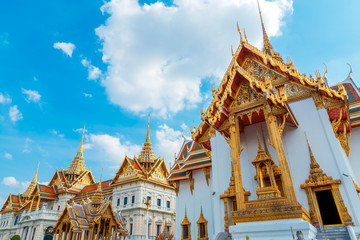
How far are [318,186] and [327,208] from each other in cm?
63

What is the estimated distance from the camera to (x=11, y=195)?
4659 centimetres

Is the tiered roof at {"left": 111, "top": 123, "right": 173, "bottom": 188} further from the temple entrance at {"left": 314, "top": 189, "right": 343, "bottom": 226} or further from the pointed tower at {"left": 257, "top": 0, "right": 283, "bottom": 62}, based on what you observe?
the temple entrance at {"left": 314, "top": 189, "right": 343, "bottom": 226}

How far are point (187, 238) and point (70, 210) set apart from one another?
5.63m

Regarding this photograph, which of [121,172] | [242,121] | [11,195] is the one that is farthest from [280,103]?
[11,195]

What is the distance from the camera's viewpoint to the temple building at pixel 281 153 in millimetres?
6016

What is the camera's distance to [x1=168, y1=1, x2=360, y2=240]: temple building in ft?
19.7

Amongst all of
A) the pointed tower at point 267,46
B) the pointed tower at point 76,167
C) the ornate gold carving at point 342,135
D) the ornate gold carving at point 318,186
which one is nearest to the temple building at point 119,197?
the pointed tower at point 76,167

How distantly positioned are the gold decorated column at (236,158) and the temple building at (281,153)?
0.03 metres

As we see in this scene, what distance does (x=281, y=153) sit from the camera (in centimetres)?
651

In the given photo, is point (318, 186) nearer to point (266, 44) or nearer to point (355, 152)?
point (355, 152)

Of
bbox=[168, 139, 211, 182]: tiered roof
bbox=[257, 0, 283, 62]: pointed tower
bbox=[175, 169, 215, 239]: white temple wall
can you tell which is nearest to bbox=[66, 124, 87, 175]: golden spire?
bbox=[168, 139, 211, 182]: tiered roof

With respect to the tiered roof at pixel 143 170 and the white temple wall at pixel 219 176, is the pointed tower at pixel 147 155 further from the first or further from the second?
the white temple wall at pixel 219 176

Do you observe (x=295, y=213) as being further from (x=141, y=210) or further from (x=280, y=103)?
(x=141, y=210)

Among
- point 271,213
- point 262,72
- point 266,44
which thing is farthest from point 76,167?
point 271,213
